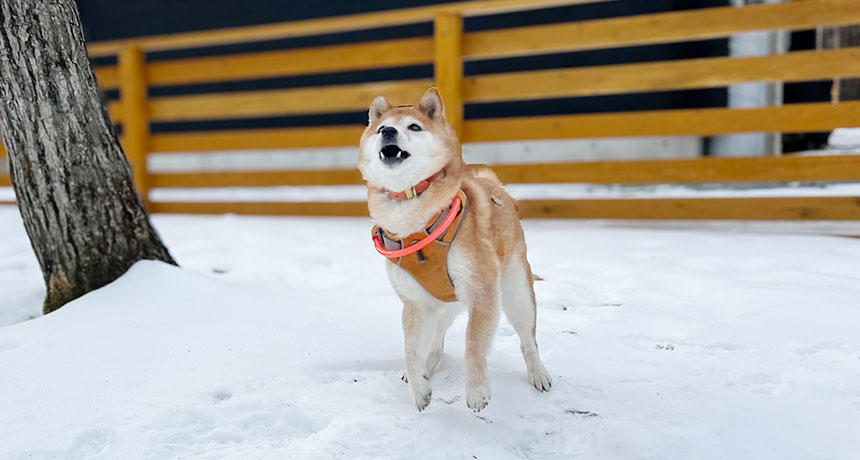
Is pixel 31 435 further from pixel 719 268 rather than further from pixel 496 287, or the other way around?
pixel 719 268

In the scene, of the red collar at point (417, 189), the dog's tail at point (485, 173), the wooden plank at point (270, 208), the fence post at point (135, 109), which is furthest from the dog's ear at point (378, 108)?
the fence post at point (135, 109)

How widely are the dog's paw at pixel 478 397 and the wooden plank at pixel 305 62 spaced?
169 inches

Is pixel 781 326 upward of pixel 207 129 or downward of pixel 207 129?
downward

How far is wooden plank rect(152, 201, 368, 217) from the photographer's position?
6121mm

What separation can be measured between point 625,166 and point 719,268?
1720mm

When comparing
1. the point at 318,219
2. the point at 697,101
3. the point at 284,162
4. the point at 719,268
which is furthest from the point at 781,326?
the point at 284,162

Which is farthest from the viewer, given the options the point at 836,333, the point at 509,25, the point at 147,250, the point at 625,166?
the point at 509,25

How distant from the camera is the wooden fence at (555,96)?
4648 millimetres

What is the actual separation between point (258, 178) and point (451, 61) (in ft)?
8.17

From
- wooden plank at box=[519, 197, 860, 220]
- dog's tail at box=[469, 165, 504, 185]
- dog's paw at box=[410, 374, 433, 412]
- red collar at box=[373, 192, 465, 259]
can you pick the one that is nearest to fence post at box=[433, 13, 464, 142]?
wooden plank at box=[519, 197, 860, 220]

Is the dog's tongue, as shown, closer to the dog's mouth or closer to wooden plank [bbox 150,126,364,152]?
the dog's mouth

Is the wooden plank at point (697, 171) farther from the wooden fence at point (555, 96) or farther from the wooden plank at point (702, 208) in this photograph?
the wooden plank at point (702, 208)

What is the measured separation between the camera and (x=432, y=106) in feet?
6.82

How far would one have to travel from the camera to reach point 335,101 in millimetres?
6078
